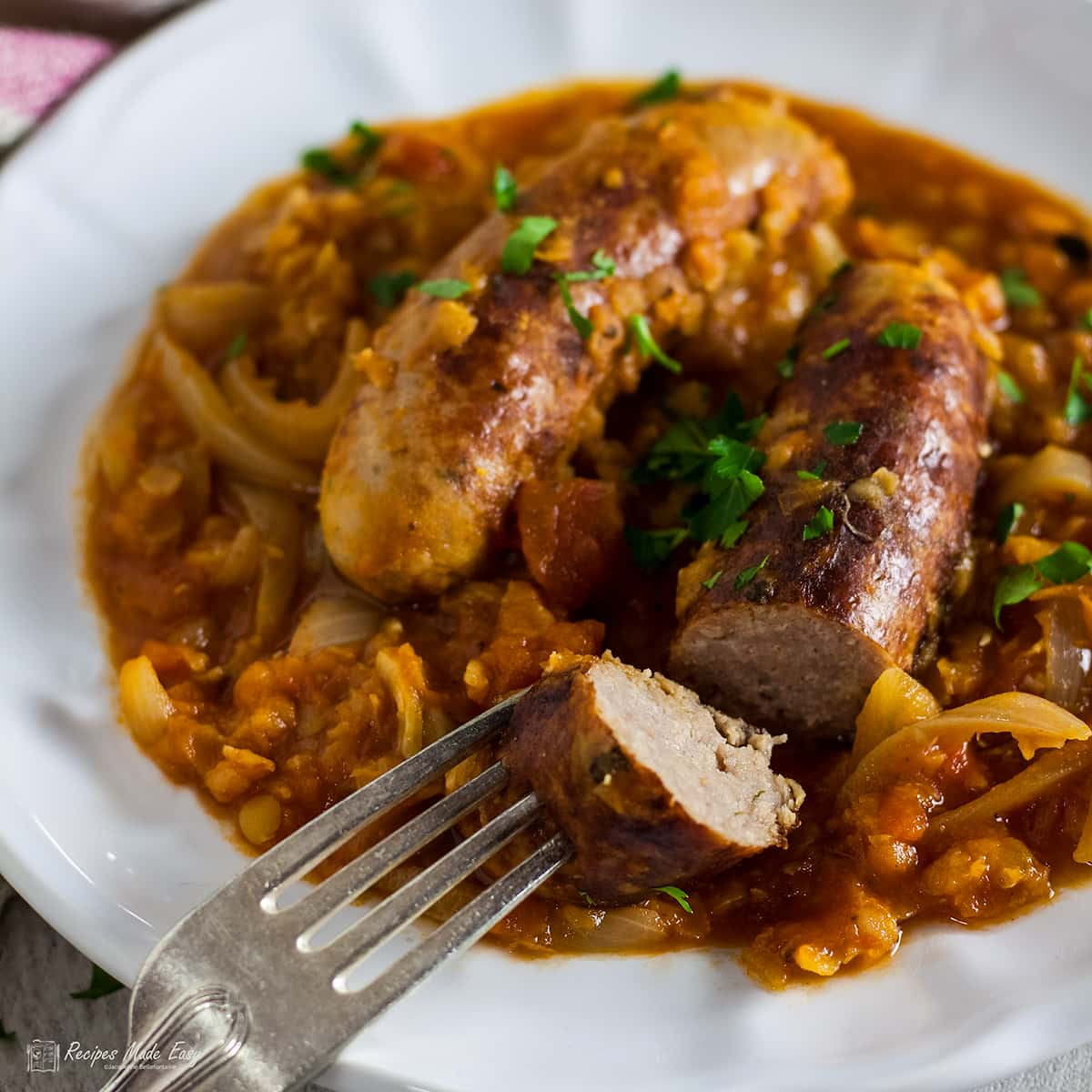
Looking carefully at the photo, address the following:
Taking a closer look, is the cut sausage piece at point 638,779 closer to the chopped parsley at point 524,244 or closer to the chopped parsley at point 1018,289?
the chopped parsley at point 524,244

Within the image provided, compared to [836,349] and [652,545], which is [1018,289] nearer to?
[836,349]

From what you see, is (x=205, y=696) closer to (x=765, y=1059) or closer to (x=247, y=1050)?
(x=247, y=1050)

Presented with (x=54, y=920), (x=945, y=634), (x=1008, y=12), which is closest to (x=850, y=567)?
(x=945, y=634)

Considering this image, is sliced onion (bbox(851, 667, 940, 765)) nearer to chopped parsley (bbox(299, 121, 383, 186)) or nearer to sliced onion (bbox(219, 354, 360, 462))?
sliced onion (bbox(219, 354, 360, 462))

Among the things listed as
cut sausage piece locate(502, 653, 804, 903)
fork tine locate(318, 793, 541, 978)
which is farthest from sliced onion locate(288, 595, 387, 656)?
fork tine locate(318, 793, 541, 978)

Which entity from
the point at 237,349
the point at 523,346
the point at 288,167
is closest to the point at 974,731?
the point at 523,346

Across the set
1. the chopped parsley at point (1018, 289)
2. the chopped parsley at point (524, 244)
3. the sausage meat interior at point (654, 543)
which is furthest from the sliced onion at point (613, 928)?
the chopped parsley at point (1018, 289)
